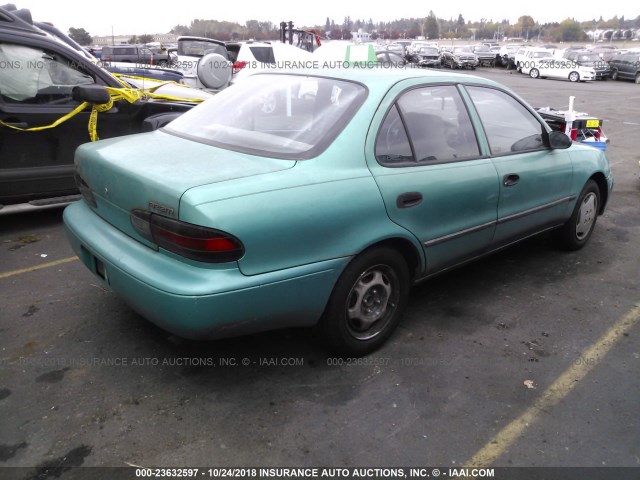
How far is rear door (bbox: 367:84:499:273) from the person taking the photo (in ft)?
10.1

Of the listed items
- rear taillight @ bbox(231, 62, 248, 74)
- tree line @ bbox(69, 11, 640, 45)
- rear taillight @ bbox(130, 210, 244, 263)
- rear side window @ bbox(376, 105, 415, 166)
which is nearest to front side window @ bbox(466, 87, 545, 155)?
rear side window @ bbox(376, 105, 415, 166)

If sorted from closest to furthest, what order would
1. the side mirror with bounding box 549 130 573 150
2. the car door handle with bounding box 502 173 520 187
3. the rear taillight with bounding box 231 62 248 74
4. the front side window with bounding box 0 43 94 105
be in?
the car door handle with bounding box 502 173 520 187
the side mirror with bounding box 549 130 573 150
the front side window with bounding box 0 43 94 105
the rear taillight with bounding box 231 62 248 74

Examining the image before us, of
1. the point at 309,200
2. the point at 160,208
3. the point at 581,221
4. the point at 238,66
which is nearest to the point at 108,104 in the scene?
the point at 160,208

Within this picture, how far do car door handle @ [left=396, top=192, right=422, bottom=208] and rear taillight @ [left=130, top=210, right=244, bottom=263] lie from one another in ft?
3.33

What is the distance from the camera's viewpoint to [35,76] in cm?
519

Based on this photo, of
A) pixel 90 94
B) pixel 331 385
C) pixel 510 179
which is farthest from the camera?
pixel 90 94

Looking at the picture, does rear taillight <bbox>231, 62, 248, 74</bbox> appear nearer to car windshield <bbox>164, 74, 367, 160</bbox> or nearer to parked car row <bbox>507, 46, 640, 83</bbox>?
car windshield <bbox>164, 74, 367, 160</bbox>

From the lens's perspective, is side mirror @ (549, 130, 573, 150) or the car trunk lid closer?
the car trunk lid

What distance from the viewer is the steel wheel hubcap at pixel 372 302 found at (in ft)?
10.00

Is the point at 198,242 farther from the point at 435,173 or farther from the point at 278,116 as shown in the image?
the point at 435,173

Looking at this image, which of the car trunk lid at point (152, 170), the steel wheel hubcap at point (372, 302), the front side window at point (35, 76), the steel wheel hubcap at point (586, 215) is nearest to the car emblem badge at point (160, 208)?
the car trunk lid at point (152, 170)

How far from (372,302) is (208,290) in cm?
110

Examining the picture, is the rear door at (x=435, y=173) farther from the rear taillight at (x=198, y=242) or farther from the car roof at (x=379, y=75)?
the rear taillight at (x=198, y=242)

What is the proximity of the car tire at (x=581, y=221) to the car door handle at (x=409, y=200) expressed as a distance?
220 cm
